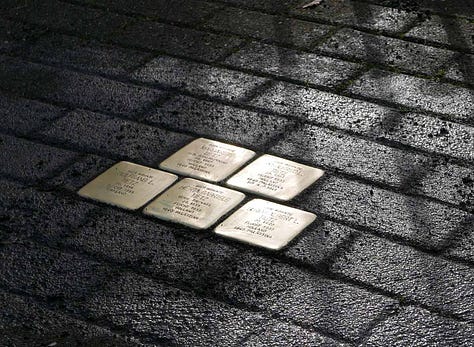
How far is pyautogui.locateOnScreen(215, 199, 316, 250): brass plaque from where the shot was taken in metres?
3.53

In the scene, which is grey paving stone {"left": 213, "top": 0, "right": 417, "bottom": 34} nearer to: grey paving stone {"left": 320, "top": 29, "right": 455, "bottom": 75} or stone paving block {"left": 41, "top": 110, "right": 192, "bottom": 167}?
grey paving stone {"left": 320, "top": 29, "right": 455, "bottom": 75}

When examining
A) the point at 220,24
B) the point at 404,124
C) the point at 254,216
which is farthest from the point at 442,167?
the point at 220,24

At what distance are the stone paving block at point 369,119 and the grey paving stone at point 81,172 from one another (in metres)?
0.79

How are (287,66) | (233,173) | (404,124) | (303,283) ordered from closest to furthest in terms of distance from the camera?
1. (303,283)
2. (233,173)
3. (404,124)
4. (287,66)

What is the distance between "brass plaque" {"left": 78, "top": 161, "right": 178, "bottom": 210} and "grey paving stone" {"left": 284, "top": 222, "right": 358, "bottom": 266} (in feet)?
2.07

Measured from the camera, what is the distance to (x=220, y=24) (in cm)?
522

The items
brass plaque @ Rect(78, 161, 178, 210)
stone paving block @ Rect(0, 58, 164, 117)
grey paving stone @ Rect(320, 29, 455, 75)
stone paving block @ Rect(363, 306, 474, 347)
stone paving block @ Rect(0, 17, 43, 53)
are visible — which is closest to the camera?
stone paving block @ Rect(363, 306, 474, 347)

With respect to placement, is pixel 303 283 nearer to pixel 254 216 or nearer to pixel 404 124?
pixel 254 216

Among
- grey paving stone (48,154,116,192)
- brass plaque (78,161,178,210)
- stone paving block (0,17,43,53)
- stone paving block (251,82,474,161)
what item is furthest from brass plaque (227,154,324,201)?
stone paving block (0,17,43,53)

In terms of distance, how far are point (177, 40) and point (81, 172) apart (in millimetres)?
1302

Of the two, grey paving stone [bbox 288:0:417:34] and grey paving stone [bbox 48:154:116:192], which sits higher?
grey paving stone [bbox 288:0:417:34]

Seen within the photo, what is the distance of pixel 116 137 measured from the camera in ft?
13.8

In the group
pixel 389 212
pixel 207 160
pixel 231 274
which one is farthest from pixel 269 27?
pixel 231 274

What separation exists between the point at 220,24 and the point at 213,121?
3.46ft
